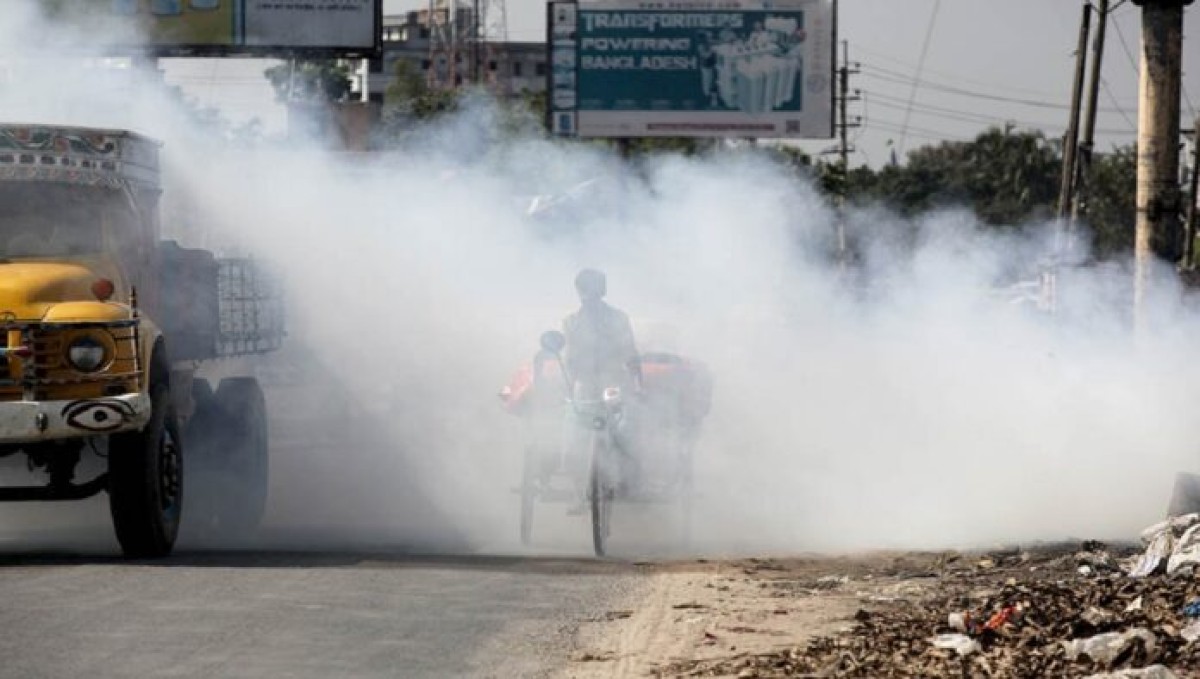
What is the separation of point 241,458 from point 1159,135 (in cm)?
852

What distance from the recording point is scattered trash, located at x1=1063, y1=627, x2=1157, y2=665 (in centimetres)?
986

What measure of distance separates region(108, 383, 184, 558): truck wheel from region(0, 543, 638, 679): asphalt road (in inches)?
8.2

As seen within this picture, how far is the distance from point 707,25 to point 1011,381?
1786 cm

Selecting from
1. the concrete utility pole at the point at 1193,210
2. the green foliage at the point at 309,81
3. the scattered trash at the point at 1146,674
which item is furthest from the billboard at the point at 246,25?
the scattered trash at the point at 1146,674

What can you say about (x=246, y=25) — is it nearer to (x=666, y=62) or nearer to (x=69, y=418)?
(x=666, y=62)

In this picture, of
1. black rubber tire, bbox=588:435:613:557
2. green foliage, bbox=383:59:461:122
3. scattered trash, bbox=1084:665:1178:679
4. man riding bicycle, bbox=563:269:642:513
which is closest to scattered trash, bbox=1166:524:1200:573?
scattered trash, bbox=1084:665:1178:679

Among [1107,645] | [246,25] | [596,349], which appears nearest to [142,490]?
[596,349]

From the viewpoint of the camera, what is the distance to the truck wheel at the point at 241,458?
18.6m

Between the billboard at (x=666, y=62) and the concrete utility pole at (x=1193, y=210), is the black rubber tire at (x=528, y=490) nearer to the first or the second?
the concrete utility pole at (x=1193, y=210)

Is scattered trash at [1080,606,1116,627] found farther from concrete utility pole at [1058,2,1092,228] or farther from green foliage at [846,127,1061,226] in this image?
green foliage at [846,127,1061,226]

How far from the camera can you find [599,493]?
53.8 feet

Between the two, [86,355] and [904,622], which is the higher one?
[86,355]

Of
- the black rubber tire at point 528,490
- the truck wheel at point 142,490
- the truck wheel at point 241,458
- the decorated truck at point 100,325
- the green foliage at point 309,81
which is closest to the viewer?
the decorated truck at point 100,325

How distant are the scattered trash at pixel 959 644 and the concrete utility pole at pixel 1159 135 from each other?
417 inches
